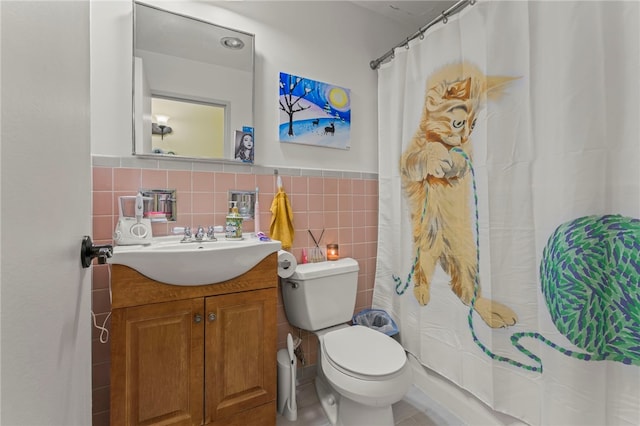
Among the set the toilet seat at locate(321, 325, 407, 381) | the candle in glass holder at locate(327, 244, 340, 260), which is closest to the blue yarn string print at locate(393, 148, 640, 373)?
the toilet seat at locate(321, 325, 407, 381)

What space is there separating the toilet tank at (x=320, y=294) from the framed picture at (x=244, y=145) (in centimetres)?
69

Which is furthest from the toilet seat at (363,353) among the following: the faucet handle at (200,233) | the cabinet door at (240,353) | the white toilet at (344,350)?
the faucet handle at (200,233)

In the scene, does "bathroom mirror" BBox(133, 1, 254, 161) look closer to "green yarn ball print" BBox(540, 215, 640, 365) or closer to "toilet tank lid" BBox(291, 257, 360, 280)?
"toilet tank lid" BBox(291, 257, 360, 280)

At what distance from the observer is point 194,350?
1.11m

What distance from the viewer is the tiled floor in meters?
1.39

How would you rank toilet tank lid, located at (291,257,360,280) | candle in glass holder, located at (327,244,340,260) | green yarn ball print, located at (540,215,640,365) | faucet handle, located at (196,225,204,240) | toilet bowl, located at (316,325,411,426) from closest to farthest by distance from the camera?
green yarn ball print, located at (540,215,640,365) → toilet bowl, located at (316,325,411,426) → faucet handle, located at (196,225,204,240) → toilet tank lid, located at (291,257,360,280) → candle in glass holder, located at (327,244,340,260)

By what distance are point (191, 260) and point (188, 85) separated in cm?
96

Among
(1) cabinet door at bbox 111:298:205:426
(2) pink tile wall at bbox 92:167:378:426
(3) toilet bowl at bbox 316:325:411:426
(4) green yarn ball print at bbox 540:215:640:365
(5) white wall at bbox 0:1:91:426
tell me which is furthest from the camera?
(2) pink tile wall at bbox 92:167:378:426

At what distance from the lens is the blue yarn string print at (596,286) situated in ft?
2.83

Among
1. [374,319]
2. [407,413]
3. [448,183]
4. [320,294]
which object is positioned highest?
[448,183]

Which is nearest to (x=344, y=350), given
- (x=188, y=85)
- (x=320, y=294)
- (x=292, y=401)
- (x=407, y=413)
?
(x=320, y=294)

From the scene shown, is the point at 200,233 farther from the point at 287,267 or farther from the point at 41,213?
the point at 41,213

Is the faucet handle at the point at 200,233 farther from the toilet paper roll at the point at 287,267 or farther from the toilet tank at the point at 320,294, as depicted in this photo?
the toilet tank at the point at 320,294

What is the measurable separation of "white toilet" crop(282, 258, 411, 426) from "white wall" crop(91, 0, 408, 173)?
719 mm
